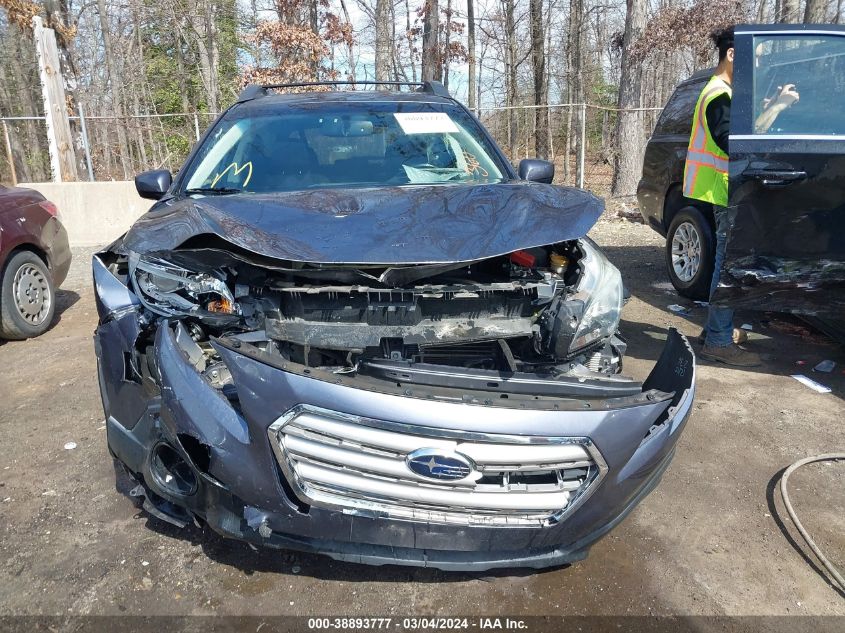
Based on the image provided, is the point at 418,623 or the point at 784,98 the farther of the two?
the point at 784,98

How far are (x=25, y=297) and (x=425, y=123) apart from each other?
3.81 meters

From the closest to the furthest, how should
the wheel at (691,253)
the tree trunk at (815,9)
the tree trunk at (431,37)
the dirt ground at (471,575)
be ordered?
1. the dirt ground at (471,575)
2. the wheel at (691,253)
3. the tree trunk at (815,9)
4. the tree trunk at (431,37)

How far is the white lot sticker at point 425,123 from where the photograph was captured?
373 cm

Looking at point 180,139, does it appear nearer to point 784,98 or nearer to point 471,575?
point 784,98

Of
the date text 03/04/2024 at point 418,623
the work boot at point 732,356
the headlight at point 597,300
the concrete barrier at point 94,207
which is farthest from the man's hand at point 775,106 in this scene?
the concrete barrier at point 94,207

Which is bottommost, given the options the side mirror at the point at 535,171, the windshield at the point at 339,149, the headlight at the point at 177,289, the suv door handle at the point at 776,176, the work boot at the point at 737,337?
the work boot at the point at 737,337

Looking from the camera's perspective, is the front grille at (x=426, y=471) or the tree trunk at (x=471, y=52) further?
the tree trunk at (x=471, y=52)

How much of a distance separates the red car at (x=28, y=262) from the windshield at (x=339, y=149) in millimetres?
2618

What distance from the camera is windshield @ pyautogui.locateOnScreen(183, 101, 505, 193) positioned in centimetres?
331

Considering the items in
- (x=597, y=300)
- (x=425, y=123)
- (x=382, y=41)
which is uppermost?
(x=382, y=41)

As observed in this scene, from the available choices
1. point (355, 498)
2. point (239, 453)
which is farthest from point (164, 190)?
point (355, 498)

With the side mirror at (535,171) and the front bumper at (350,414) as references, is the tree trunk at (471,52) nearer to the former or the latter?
the side mirror at (535,171)

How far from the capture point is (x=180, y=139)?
17.3m

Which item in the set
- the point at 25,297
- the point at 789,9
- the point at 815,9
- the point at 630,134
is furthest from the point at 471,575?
the point at 789,9
